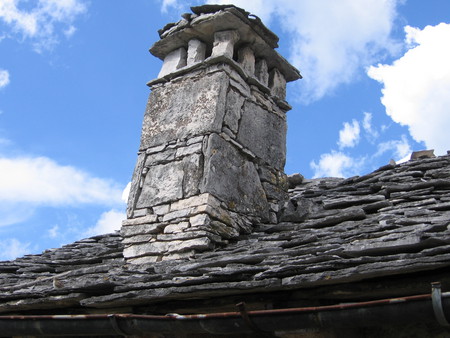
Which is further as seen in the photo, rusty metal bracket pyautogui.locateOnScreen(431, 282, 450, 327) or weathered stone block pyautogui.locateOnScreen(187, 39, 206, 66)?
weathered stone block pyautogui.locateOnScreen(187, 39, 206, 66)

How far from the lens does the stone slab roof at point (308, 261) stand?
2.88 metres

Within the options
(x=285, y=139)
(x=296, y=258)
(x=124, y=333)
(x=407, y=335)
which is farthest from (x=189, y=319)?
(x=285, y=139)

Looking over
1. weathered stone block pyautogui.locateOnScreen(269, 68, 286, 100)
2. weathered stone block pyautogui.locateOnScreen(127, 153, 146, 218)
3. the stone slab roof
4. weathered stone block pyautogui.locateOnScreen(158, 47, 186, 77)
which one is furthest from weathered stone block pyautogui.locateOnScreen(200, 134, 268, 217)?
weathered stone block pyautogui.locateOnScreen(158, 47, 186, 77)

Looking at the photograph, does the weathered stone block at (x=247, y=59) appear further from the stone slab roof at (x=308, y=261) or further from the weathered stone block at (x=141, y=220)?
the weathered stone block at (x=141, y=220)

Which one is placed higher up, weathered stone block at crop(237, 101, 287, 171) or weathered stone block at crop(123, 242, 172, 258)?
weathered stone block at crop(237, 101, 287, 171)

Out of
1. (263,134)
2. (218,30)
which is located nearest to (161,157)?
(263,134)

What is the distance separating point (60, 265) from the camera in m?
5.24

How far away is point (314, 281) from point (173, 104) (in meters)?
2.94

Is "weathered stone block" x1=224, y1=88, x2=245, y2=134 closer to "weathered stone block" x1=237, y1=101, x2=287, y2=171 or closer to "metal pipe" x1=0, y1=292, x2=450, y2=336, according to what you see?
"weathered stone block" x1=237, y1=101, x2=287, y2=171

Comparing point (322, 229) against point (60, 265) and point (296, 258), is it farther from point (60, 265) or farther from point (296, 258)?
point (60, 265)

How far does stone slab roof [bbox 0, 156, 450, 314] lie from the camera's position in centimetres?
288

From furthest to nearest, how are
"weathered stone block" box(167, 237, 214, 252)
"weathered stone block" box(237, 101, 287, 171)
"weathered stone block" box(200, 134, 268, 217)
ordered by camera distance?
"weathered stone block" box(237, 101, 287, 171) < "weathered stone block" box(200, 134, 268, 217) < "weathered stone block" box(167, 237, 214, 252)

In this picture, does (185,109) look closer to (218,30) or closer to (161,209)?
(218,30)

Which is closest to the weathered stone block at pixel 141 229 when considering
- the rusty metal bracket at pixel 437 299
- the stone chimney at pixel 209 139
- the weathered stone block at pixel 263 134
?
the stone chimney at pixel 209 139
